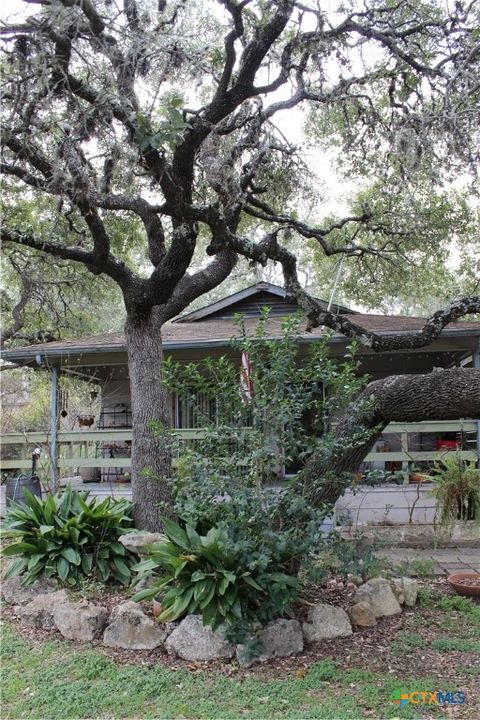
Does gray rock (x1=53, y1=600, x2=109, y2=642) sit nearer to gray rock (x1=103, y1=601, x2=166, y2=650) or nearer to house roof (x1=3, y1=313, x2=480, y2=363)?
gray rock (x1=103, y1=601, x2=166, y2=650)

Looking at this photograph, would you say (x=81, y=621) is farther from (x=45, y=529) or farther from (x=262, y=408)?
(x=262, y=408)

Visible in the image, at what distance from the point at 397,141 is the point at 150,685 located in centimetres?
699

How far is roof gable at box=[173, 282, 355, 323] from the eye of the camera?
12906mm

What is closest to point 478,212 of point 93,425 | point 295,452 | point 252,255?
point 252,255

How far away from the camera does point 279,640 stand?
4.36 metres

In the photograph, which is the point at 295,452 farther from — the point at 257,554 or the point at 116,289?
the point at 116,289

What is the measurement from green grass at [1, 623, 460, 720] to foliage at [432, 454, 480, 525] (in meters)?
3.72

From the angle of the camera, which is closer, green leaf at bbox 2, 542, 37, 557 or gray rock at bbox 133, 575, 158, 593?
gray rock at bbox 133, 575, 158, 593

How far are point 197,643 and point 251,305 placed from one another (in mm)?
9708

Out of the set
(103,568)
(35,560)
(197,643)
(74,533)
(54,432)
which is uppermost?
(54,432)

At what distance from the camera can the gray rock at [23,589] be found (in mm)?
5648

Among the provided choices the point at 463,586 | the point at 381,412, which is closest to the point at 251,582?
the point at 381,412

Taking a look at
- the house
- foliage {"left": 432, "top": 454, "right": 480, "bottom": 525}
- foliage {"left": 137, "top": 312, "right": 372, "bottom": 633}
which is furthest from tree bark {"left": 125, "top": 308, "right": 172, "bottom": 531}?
foliage {"left": 432, "top": 454, "right": 480, "bottom": 525}

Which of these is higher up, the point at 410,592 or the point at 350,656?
the point at 410,592
